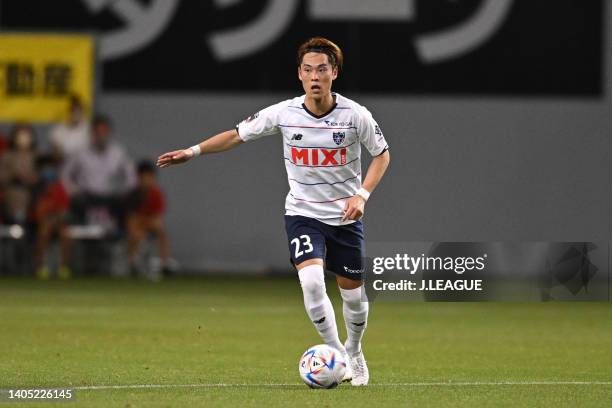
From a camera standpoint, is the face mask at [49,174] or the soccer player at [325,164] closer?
the soccer player at [325,164]

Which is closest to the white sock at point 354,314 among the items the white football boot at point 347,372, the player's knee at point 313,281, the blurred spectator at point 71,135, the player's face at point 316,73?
the white football boot at point 347,372

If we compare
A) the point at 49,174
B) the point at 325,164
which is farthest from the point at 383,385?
the point at 49,174

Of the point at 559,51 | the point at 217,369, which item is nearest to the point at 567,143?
the point at 559,51

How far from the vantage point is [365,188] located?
977 cm

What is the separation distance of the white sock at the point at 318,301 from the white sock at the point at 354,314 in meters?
0.27

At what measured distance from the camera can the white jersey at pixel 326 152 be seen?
32.7 ft

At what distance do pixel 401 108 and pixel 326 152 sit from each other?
13.6 m

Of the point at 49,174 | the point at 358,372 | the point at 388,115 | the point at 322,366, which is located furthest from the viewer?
the point at 388,115

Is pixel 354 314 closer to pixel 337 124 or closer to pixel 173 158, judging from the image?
pixel 337 124

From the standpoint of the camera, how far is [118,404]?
28.8 ft
